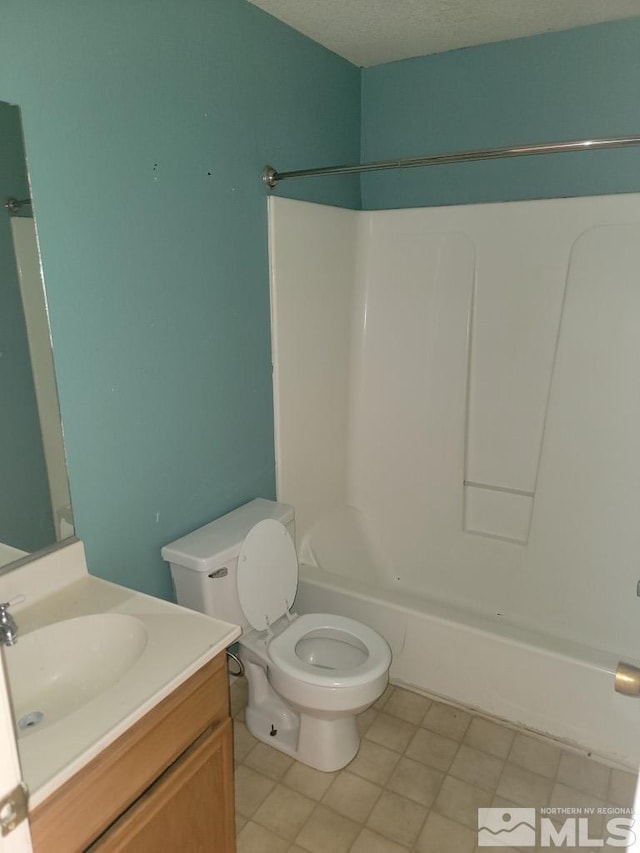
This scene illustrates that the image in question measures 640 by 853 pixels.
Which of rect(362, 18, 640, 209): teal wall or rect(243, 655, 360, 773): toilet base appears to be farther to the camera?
rect(362, 18, 640, 209): teal wall

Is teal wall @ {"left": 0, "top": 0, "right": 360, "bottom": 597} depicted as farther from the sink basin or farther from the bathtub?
the bathtub

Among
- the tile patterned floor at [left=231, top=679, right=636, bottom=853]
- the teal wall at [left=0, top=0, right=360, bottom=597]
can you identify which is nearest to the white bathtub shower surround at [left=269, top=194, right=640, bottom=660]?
the teal wall at [left=0, top=0, right=360, bottom=597]

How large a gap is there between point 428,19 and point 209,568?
6.82 feet

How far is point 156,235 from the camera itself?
→ 1752 mm

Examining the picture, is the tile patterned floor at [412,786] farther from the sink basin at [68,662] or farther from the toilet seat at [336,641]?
the sink basin at [68,662]

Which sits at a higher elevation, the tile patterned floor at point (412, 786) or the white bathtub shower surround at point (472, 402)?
the white bathtub shower surround at point (472, 402)

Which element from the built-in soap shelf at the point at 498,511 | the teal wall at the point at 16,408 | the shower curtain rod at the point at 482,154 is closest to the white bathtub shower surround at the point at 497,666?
the built-in soap shelf at the point at 498,511

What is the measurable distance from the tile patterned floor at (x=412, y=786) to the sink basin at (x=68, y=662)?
2.60 feet

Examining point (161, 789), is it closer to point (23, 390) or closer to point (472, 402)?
point (23, 390)

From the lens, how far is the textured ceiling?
205 centimetres

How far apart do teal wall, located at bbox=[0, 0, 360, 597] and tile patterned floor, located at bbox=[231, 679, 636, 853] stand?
789mm

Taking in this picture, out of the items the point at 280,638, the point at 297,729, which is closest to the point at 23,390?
the point at 280,638

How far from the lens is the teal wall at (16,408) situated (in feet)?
4.50

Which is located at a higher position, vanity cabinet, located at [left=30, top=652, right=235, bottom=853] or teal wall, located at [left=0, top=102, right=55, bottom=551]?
teal wall, located at [left=0, top=102, right=55, bottom=551]
